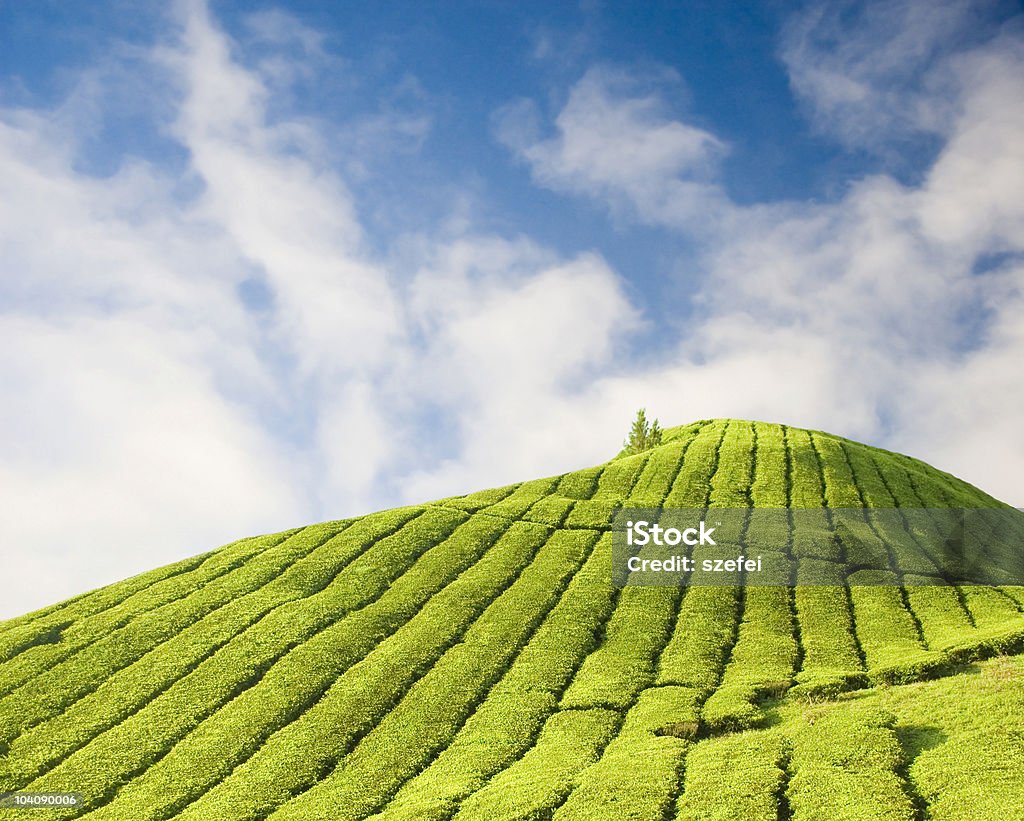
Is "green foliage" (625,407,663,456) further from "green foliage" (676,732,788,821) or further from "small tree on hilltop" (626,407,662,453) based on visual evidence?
"green foliage" (676,732,788,821)

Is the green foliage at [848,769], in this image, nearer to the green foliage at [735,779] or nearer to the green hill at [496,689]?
the green hill at [496,689]

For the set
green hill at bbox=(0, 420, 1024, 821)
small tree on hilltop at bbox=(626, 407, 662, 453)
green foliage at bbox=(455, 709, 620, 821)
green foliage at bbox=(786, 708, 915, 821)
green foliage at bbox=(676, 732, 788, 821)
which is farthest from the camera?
small tree on hilltop at bbox=(626, 407, 662, 453)

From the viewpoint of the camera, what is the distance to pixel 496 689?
3528cm

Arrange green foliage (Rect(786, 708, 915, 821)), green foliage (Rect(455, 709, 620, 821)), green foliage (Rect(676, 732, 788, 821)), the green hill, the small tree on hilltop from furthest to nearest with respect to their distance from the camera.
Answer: the small tree on hilltop < the green hill < green foliage (Rect(455, 709, 620, 821)) < green foliage (Rect(676, 732, 788, 821)) < green foliage (Rect(786, 708, 915, 821))

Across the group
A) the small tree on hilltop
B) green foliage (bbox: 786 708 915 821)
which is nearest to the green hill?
green foliage (bbox: 786 708 915 821)

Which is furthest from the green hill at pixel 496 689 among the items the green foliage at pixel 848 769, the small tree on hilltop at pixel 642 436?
the small tree on hilltop at pixel 642 436

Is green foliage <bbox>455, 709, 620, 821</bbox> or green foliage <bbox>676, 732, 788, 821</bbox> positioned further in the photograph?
green foliage <bbox>455, 709, 620, 821</bbox>

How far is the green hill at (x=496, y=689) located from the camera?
2489 centimetres

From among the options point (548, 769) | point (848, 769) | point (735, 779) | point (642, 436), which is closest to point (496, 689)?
point (548, 769)

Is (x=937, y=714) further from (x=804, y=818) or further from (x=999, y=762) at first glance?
(x=804, y=818)

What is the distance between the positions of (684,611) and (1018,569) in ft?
87.2

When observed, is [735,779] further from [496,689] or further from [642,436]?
[642,436]

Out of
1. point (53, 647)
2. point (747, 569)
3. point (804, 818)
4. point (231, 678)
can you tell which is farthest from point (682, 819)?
point (53, 647)

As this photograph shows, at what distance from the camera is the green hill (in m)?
24.9
